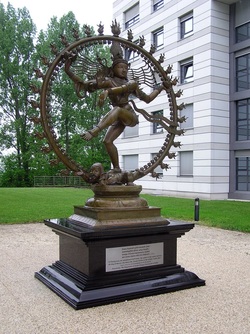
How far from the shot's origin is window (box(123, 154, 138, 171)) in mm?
29125

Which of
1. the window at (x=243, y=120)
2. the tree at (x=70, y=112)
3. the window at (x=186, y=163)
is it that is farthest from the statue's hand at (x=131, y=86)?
the window at (x=186, y=163)

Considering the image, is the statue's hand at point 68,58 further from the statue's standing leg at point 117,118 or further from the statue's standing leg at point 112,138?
the statue's standing leg at point 112,138

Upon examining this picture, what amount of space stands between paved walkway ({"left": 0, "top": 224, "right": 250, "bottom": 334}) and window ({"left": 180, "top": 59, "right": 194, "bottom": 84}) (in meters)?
19.1

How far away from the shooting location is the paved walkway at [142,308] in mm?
4023

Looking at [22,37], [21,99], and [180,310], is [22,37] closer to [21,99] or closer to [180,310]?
[21,99]

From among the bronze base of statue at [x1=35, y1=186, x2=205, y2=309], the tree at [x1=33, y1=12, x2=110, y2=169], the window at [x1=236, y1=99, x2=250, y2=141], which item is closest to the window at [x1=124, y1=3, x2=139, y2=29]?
the tree at [x1=33, y1=12, x2=110, y2=169]

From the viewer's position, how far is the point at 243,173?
904 inches

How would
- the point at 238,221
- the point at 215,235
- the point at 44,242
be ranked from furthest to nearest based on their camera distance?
the point at 238,221, the point at 215,235, the point at 44,242

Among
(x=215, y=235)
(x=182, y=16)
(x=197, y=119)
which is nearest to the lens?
(x=215, y=235)

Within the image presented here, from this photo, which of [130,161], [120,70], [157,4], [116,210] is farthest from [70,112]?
[116,210]

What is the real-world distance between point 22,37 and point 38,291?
41.2 meters

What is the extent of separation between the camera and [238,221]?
12.4 m


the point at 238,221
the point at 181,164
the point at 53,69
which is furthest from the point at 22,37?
the point at 53,69

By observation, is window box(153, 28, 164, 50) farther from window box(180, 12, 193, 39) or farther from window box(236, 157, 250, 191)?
window box(236, 157, 250, 191)
